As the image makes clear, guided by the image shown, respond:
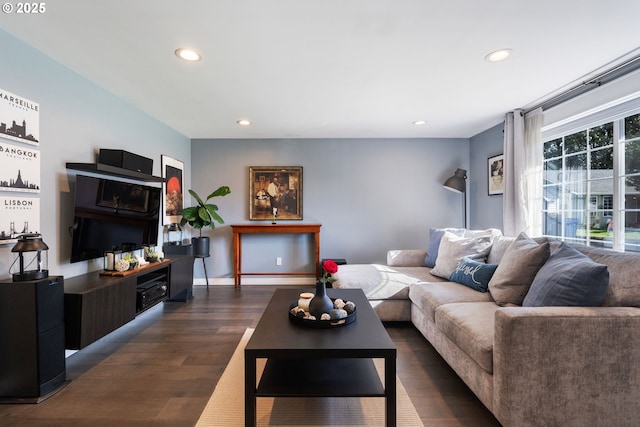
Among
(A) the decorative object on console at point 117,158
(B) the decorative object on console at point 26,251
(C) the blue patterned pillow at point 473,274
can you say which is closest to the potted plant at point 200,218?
(A) the decorative object on console at point 117,158

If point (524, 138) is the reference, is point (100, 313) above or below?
below

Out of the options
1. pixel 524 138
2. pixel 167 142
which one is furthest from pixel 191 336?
pixel 524 138

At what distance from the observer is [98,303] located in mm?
2123

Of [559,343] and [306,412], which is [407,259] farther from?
[306,412]

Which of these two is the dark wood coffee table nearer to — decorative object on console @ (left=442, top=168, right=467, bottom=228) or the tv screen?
the tv screen

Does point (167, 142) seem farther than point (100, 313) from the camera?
Yes

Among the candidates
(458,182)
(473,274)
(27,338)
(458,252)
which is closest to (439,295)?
(473,274)

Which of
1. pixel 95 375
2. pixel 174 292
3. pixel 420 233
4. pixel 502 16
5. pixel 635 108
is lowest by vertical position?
pixel 95 375

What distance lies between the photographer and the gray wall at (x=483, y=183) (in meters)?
3.93

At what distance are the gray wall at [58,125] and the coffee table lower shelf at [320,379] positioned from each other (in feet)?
6.07

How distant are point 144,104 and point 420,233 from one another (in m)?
4.02

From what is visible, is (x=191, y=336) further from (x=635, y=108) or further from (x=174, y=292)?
(x=635, y=108)

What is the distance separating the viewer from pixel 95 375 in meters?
2.10

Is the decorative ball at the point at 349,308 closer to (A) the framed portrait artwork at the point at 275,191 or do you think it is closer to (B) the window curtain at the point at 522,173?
(B) the window curtain at the point at 522,173
